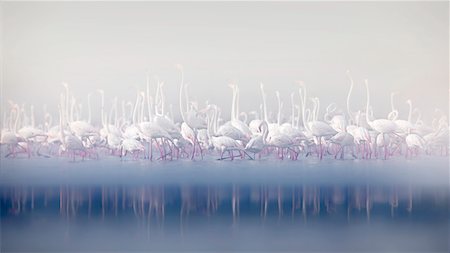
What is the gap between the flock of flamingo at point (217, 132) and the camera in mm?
3115

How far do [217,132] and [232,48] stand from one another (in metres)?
0.54

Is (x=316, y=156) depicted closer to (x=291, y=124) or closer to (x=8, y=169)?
(x=291, y=124)

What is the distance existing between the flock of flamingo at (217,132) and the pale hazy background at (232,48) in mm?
68

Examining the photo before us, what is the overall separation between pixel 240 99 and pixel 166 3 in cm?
78

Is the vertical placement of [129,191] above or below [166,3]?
below

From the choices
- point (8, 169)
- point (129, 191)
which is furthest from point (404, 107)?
point (8, 169)

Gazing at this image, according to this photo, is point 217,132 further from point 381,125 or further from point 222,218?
point 381,125

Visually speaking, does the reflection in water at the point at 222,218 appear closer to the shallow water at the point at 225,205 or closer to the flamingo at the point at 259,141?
the shallow water at the point at 225,205

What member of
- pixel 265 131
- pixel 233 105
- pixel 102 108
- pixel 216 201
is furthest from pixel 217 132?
pixel 102 108

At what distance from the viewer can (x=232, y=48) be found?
3.17m

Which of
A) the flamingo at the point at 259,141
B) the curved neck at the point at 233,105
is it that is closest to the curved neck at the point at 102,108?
the curved neck at the point at 233,105

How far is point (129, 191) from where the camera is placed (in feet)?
10.3

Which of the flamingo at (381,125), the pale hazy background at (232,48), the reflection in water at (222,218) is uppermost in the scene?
the pale hazy background at (232,48)

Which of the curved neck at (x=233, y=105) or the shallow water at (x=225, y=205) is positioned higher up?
the curved neck at (x=233, y=105)
